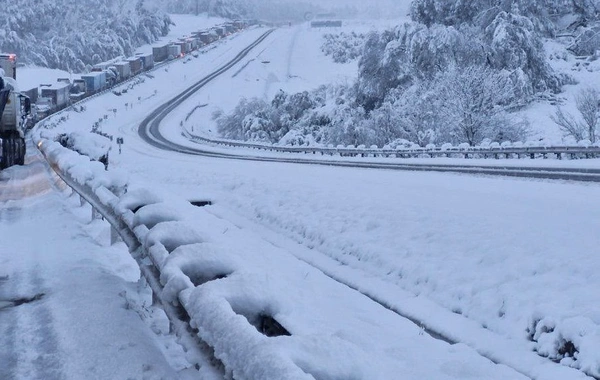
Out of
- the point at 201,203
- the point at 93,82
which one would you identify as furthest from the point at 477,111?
the point at 93,82

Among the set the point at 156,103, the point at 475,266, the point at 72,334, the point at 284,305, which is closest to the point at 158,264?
the point at 72,334

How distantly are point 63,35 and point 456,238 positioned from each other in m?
175

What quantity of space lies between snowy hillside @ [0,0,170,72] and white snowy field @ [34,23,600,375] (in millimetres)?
135729

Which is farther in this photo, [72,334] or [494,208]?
[494,208]

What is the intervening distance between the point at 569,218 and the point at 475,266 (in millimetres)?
2618

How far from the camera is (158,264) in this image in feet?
19.4

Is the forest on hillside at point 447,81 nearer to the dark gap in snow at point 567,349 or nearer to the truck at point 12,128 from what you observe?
the truck at point 12,128

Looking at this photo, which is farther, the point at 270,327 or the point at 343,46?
the point at 343,46

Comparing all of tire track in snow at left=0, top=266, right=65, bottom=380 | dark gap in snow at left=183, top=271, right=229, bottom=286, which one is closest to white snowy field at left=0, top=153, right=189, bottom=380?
tire track in snow at left=0, top=266, right=65, bottom=380

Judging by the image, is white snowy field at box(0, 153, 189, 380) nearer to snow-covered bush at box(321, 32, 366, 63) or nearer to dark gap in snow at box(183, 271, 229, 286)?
dark gap in snow at box(183, 271, 229, 286)

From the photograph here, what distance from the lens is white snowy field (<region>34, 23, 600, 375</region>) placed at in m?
8.40

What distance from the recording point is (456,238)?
36.9 ft

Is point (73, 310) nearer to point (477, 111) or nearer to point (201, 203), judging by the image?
point (201, 203)

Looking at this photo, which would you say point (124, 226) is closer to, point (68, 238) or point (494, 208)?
point (68, 238)
